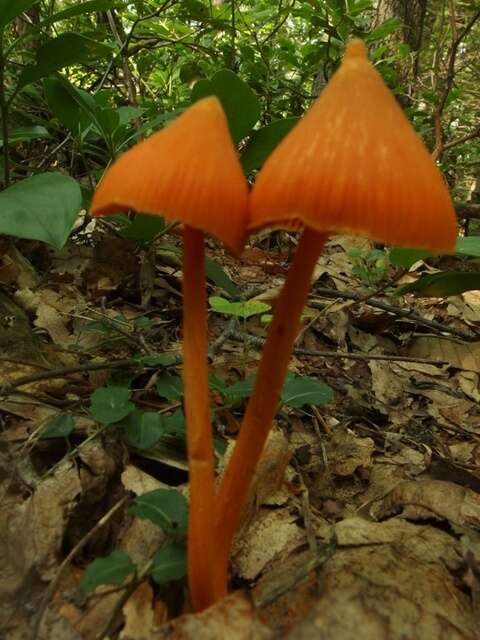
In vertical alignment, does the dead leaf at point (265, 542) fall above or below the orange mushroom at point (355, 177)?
below

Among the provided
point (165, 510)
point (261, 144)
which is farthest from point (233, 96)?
point (165, 510)

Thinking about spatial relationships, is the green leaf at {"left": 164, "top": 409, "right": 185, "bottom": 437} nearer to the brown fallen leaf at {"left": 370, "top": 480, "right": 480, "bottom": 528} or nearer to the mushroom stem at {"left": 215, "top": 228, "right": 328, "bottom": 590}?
the mushroom stem at {"left": 215, "top": 228, "right": 328, "bottom": 590}

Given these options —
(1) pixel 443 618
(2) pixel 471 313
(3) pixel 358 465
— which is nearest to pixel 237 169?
(1) pixel 443 618

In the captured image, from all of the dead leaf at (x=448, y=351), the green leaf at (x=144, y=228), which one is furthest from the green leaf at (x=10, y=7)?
the dead leaf at (x=448, y=351)

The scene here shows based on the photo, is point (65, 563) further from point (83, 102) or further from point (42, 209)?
point (83, 102)

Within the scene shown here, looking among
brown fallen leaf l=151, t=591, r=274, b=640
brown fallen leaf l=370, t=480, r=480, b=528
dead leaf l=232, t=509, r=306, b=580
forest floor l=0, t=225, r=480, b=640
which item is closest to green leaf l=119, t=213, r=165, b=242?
forest floor l=0, t=225, r=480, b=640

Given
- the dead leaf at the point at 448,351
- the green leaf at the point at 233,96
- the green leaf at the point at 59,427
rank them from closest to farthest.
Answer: the green leaf at the point at 59,427, the green leaf at the point at 233,96, the dead leaf at the point at 448,351

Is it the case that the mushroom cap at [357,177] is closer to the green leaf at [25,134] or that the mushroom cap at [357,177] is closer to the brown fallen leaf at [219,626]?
the brown fallen leaf at [219,626]
